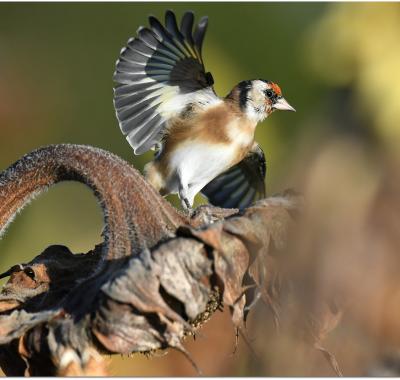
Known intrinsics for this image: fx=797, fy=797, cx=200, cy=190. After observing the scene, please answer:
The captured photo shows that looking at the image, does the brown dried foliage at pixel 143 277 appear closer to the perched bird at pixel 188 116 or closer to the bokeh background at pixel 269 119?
the bokeh background at pixel 269 119

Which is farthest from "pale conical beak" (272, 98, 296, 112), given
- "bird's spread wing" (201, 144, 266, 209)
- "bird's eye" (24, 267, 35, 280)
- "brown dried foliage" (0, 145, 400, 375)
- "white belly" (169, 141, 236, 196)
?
"bird's eye" (24, 267, 35, 280)

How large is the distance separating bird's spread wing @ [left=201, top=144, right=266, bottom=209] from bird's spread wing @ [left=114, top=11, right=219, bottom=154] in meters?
0.47

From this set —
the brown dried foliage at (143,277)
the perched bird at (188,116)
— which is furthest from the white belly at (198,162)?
the brown dried foliage at (143,277)

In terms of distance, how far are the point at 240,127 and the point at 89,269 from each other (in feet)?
8.90

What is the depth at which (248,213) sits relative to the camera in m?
1.44

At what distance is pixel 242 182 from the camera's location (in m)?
4.35

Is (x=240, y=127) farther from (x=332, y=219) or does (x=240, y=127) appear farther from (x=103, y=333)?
(x=332, y=219)

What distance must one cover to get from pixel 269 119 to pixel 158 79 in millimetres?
1162

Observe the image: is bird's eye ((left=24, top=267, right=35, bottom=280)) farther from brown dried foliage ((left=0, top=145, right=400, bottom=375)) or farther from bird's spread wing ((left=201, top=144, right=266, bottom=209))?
bird's spread wing ((left=201, top=144, right=266, bottom=209))

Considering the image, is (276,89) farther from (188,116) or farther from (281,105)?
(188,116)

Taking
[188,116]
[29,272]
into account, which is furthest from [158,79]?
[29,272]

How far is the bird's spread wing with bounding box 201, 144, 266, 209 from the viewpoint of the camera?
4.24m

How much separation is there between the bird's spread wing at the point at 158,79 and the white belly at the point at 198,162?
150 mm

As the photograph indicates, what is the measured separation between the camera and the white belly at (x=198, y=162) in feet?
12.9
